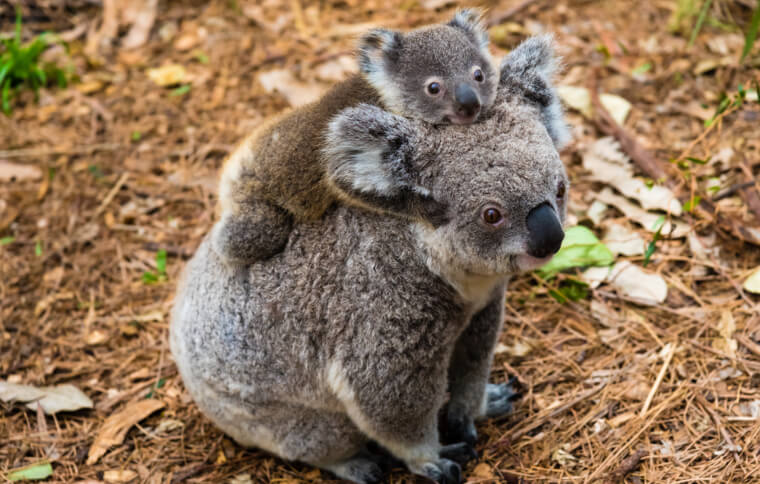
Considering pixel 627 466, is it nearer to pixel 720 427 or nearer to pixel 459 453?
pixel 720 427

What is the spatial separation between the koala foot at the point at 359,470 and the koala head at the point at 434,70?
1751 millimetres

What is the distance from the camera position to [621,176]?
482cm

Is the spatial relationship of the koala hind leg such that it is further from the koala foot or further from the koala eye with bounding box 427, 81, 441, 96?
the koala foot

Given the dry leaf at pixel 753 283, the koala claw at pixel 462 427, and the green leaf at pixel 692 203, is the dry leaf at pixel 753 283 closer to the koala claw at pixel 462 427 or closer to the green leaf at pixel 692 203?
the green leaf at pixel 692 203

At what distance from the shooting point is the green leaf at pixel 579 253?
4.26 metres

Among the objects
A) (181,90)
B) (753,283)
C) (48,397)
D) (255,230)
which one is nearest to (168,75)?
(181,90)

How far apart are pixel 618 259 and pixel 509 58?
184 centimetres

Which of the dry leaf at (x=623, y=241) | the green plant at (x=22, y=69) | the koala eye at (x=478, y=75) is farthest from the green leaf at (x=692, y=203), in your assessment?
the green plant at (x=22, y=69)

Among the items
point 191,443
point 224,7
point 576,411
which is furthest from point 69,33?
point 576,411

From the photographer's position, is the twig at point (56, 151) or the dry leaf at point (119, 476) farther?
the twig at point (56, 151)

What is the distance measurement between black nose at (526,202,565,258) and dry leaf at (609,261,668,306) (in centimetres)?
175

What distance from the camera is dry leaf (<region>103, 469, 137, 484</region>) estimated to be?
3781 mm

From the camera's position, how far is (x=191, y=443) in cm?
400

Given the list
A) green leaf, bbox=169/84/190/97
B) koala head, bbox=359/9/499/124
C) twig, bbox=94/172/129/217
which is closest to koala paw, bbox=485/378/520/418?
koala head, bbox=359/9/499/124
